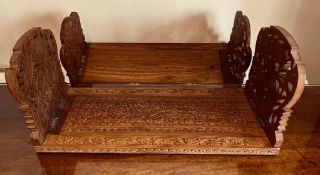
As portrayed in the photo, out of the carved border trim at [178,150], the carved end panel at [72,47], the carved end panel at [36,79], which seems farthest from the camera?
the carved end panel at [72,47]

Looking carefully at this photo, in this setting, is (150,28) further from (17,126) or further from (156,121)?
(17,126)

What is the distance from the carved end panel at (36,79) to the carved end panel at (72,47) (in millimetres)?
36

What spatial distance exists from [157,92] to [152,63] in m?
0.16

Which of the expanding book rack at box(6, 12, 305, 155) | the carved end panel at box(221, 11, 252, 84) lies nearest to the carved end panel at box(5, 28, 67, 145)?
the expanding book rack at box(6, 12, 305, 155)

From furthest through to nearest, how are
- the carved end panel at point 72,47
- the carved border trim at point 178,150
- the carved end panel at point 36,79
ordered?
the carved end panel at point 72,47
the carved border trim at point 178,150
the carved end panel at point 36,79

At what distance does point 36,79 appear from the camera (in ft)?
3.01

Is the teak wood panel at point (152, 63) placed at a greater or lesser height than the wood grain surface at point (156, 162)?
greater

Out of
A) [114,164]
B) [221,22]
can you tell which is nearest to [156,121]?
[114,164]

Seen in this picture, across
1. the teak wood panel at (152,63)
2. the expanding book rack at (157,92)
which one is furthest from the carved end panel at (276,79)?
the teak wood panel at (152,63)

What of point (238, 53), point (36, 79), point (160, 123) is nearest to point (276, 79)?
point (238, 53)

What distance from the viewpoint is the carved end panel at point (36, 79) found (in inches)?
31.8

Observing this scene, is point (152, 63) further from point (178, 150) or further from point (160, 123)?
point (178, 150)

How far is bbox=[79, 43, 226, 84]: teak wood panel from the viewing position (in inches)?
49.1

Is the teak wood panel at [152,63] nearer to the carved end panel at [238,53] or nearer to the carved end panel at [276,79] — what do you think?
the carved end panel at [238,53]
